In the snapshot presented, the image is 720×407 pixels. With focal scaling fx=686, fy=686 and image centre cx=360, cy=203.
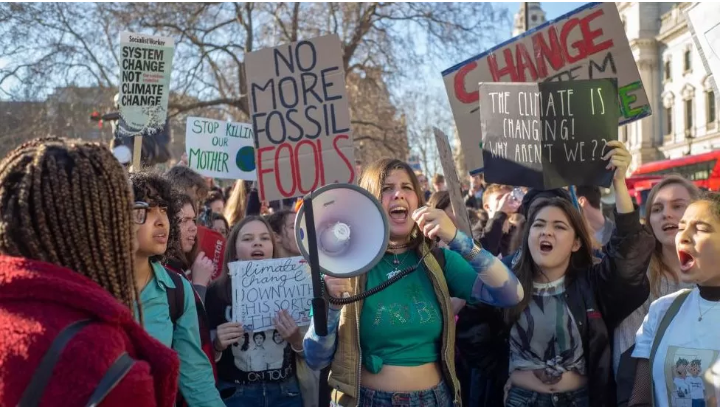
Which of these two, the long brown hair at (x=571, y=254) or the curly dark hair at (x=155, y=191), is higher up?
the curly dark hair at (x=155, y=191)

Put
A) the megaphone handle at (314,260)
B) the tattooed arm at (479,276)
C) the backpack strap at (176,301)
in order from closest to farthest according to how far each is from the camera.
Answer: the megaphone handle at (314,260) < the tattooed arm at (479,276) < the backpack strap at (176,301)

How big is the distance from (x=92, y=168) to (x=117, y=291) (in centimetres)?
27

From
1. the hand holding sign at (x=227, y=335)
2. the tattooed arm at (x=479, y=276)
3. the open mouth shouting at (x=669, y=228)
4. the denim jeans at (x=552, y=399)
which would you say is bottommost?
the denim jeans at (x=552, y=399)

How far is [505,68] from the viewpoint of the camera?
500cm

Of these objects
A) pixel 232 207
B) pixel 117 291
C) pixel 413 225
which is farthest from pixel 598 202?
pixel 117 291

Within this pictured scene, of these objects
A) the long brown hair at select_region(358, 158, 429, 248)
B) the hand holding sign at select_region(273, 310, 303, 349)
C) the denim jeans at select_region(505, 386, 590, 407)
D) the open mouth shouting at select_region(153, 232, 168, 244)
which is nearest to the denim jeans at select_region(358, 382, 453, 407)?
the denim jeans at select_region(505, 386, 590, 407)

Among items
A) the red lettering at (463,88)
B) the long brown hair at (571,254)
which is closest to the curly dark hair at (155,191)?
the long brown hair at (571,254)

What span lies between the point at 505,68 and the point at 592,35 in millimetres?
630

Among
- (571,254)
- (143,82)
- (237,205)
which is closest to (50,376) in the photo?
(571,254)

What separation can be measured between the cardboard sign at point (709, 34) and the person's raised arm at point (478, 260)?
1.55 metres

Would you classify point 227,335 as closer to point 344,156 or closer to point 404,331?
point 404,331

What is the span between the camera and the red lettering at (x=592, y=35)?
15.6 ft

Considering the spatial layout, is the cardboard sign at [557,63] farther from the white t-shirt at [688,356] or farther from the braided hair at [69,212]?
the braided hair at [69,212]

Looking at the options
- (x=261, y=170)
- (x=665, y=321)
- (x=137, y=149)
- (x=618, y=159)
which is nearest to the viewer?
(x=665, y=321)
